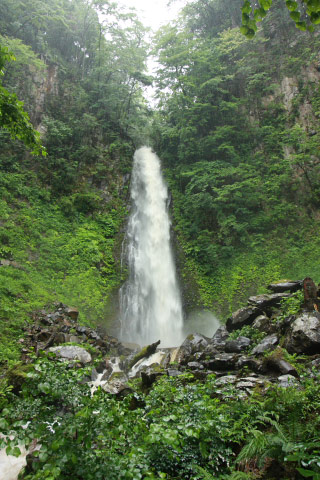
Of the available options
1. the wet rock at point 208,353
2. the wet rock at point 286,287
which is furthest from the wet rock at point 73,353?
the wet rock at point 286,287

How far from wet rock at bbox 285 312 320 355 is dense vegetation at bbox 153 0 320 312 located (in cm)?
656

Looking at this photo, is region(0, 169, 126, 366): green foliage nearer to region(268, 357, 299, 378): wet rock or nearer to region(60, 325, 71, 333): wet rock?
region(60, 325, 71, 333): wet rock

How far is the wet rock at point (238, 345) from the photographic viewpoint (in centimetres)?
636

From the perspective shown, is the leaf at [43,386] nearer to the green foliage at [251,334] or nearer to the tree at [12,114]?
the tree at [12,114]

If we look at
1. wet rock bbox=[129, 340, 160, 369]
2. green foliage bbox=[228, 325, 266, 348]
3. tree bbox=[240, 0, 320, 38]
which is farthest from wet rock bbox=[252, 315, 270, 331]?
tree bbox=[240, 0, 320, 38]

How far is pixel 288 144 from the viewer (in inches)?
608

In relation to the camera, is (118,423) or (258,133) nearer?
(118,423)

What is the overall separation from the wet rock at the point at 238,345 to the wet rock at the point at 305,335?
3.56ft

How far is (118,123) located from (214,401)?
800 inches

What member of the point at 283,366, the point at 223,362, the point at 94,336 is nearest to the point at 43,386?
the point at 283,366

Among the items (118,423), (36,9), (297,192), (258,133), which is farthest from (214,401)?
(36,9)

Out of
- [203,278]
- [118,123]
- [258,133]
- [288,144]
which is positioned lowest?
[203,278]

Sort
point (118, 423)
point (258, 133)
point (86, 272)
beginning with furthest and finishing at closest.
Result: point (258, 133) → point (86, 272) → point (118, 423)

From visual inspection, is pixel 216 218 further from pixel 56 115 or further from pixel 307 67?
pixel 56 115
